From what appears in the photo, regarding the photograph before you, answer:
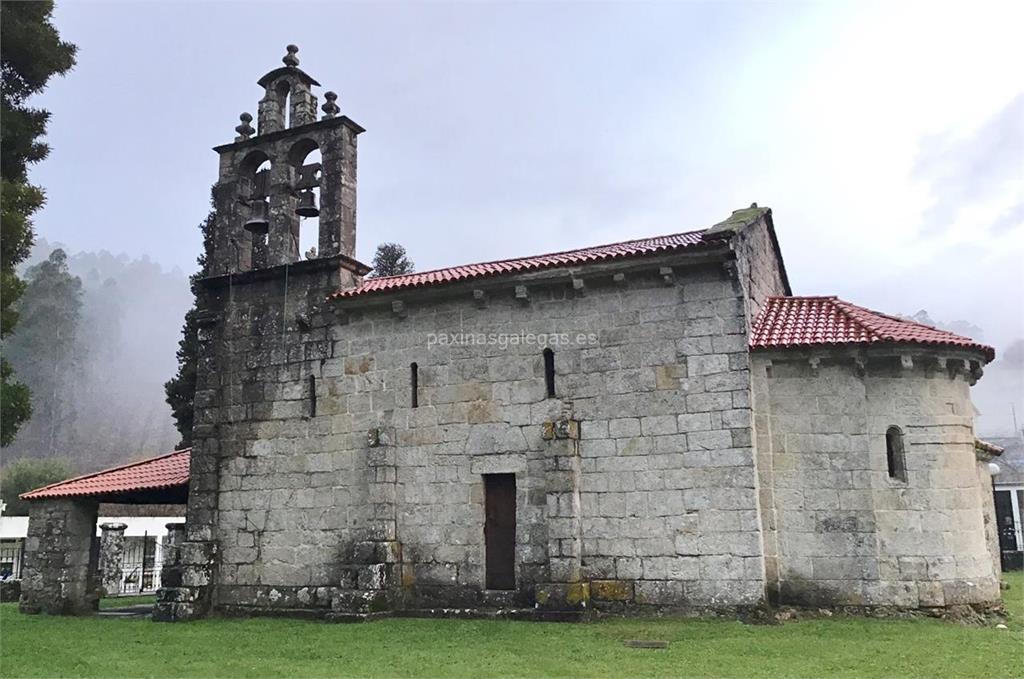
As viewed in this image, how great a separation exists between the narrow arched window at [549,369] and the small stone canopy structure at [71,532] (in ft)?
24.9

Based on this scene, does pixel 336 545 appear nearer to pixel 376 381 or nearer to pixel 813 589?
pixel 376 381

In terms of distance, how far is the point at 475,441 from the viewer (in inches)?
510

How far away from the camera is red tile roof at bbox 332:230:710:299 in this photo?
1245 cm

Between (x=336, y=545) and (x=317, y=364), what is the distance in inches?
122

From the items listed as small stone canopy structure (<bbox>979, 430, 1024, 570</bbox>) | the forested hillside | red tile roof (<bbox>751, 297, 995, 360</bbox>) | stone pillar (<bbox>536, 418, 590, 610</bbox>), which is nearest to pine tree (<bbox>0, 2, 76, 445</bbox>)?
stone pillar (<bbox>536, 418, 590, 610</bbox>)

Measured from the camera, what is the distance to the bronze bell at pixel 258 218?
15148 millimetres

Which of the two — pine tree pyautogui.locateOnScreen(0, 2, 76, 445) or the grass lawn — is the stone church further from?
pine tree pyautogui.locateOnScreen(0, 2, 76, 445)

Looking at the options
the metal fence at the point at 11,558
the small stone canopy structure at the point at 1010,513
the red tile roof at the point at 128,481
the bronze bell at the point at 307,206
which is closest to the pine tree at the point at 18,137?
the bronze bell at the point at 307,206

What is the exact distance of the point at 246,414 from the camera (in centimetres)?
1461

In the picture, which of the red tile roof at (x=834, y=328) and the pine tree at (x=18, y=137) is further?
the red tile roof at (x=834, y=328)

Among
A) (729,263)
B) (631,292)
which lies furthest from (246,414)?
(729,263)

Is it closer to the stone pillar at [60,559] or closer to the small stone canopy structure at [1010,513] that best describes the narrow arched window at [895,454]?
the stone pillar at [60,559]

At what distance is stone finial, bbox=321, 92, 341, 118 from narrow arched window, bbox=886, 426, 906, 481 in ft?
34.9

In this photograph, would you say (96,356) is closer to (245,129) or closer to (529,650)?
(245,129)
